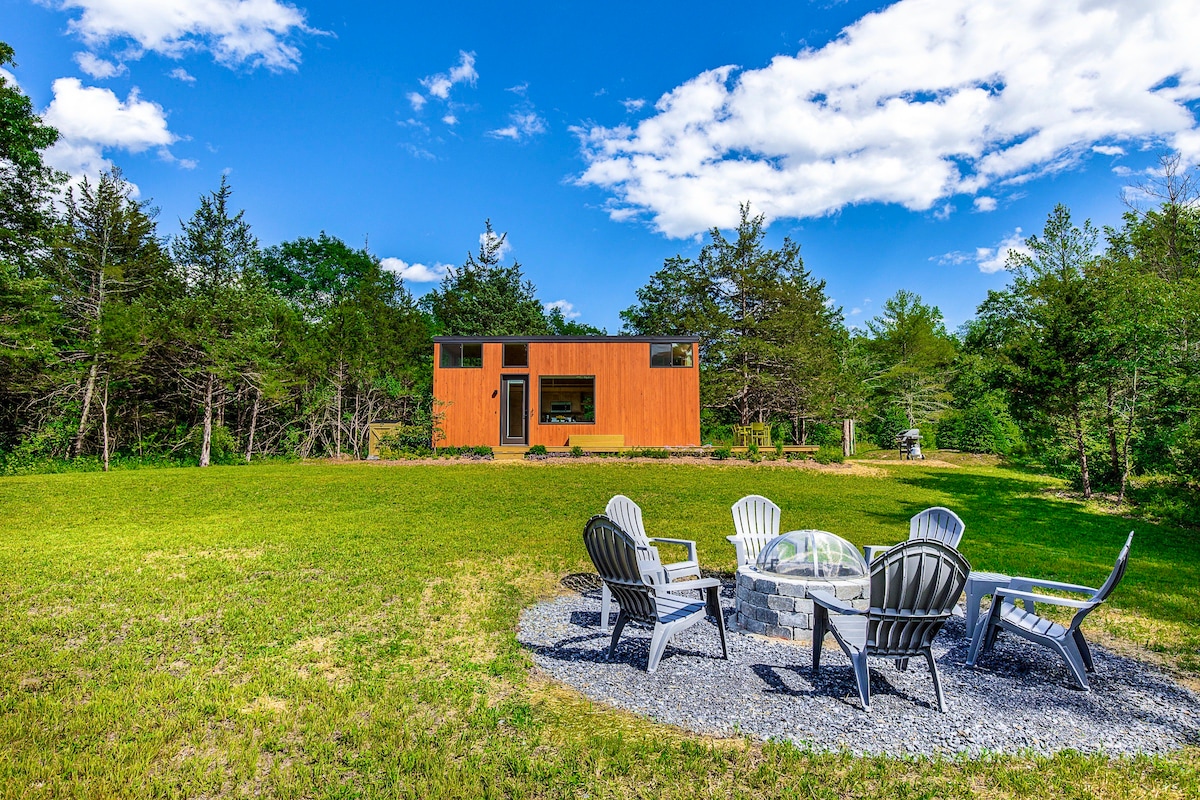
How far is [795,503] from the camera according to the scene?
963cm

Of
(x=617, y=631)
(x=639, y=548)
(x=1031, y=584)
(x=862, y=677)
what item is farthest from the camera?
(x=639, y=548)

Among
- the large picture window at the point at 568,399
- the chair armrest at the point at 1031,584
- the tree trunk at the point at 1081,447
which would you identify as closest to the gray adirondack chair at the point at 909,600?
the chair armrest at the point at 1031,584

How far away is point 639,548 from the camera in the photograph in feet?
15.4

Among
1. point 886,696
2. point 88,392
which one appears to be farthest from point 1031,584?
point 88,392

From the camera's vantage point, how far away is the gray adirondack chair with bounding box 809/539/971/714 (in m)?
3.06

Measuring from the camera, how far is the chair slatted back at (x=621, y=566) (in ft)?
11.7

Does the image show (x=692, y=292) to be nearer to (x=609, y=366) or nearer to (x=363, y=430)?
(x=609, y=366)

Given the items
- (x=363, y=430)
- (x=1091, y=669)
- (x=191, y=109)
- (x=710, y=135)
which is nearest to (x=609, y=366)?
(x=363, y=430)

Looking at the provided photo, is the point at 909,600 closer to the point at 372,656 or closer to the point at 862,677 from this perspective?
the point at 862,677

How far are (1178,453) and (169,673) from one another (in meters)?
12.5

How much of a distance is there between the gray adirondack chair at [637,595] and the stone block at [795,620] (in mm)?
570

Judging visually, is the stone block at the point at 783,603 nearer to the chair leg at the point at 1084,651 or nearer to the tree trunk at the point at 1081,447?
the chair leg at the point at 1084,651

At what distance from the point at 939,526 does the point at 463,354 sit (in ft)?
45.3

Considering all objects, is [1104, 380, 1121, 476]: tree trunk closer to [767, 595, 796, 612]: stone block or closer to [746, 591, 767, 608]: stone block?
[767, 595, 796, 612]: stone block
